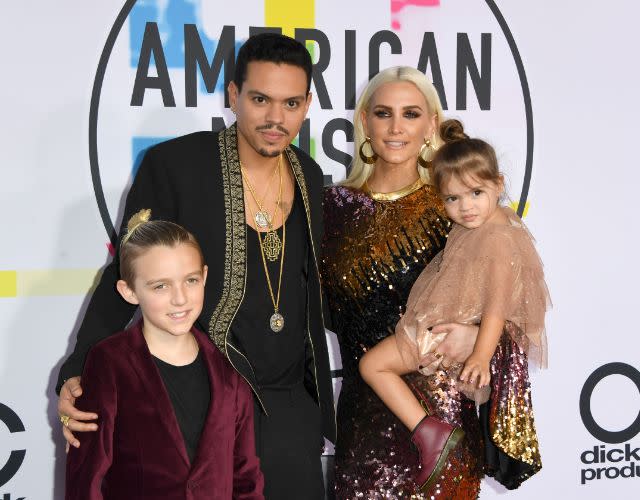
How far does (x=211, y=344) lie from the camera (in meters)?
2.04

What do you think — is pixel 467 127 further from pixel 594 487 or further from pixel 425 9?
pixel 594 487

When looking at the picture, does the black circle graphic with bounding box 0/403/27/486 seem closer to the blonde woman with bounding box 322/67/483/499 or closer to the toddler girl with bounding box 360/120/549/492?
the blonde woman with bounding box 322/67/483/499

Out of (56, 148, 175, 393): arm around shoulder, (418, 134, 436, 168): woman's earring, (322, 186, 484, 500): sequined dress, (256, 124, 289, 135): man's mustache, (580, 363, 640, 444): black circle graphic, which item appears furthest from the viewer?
(580, 363, 640, 444): black circle graphic

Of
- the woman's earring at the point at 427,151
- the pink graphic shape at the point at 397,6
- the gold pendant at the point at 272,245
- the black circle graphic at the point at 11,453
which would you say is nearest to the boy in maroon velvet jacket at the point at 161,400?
the gold pendant at the point at 272,245

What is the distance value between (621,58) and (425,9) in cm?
85

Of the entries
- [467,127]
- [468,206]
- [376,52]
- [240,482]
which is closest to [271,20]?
[376,52]

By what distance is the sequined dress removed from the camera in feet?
7.63

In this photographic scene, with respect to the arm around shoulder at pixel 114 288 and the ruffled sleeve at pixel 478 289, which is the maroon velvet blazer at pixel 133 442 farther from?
Answer: the ruffled sleeve at pixel 478 289

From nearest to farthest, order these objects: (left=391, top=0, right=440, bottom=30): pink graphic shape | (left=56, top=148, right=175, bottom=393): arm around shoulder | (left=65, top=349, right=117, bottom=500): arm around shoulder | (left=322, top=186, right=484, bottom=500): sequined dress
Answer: (left=65, top=349, right=117, bottom=500): arm around shoulder → (left=56, top=148, right=175, bottom=393): arm around shoulder → (left=322, top=186, right=484, bottom=500): sequined dress → (left=391, top=0, right=440, bottom=30): pink graphic shape

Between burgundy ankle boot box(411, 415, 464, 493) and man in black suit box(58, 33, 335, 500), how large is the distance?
29cm

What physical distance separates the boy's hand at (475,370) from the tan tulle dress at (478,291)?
0.13m

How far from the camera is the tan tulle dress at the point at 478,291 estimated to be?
2.21m

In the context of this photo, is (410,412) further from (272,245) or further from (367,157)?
(367,157)

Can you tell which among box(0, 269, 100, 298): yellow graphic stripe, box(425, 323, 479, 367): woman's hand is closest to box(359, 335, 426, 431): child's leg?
box(425, 323, 479, 367): woman's hand
